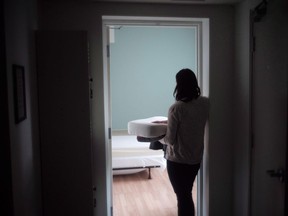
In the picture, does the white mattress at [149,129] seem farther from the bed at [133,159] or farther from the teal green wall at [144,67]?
the teal green wall at [144,67]

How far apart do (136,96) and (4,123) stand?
13.6 feet

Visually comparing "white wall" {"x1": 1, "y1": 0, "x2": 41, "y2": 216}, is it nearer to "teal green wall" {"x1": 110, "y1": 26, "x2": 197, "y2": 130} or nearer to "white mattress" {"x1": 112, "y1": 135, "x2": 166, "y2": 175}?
"white mattress" {"x1": 112, "y1": 135, "x2": 166, "y2": 175}

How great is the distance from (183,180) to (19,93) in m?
1.45

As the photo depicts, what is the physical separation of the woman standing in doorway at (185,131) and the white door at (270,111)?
1.43 ft

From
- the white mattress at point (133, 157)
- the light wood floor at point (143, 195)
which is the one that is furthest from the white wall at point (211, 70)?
the white mattress at point (133, 157)

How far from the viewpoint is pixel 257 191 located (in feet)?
7.32

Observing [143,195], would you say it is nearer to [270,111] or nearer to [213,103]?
[213,103]

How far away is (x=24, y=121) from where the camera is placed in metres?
1.76

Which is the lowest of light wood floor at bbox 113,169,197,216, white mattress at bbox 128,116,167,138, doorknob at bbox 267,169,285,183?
light wood floor at bbox 113,169,197,216

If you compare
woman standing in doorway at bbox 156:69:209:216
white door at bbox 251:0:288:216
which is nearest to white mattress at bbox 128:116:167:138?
woman standing in doorway at bbox 156:69:209:216

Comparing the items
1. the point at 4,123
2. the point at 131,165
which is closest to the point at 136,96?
the point at 131,165

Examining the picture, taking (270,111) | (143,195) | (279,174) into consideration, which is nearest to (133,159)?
(143,195)

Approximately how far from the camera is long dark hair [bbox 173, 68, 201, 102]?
88.1 inches

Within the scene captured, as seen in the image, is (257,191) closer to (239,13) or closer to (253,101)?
(253,101)
